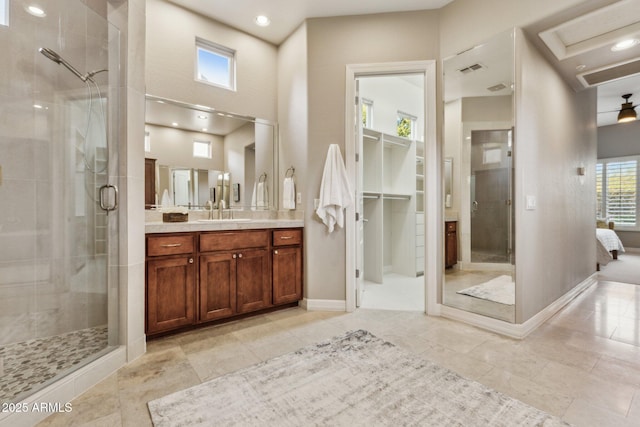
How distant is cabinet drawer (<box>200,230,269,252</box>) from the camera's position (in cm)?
254

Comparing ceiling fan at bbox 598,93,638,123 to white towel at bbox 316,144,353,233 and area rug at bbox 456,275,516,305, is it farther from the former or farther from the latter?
white towel at bbox 316,144,353,233

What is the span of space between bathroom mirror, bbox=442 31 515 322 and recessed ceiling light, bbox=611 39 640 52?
3.57 ft

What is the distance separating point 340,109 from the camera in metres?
3.08

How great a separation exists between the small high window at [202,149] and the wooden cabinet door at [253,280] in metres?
1.22

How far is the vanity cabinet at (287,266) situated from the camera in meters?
2.98

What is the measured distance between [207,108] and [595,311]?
4743 millimetres

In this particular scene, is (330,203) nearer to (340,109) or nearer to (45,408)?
(340,109)

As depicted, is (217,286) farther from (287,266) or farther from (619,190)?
(619,190)

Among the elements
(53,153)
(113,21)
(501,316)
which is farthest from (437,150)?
(53,153)

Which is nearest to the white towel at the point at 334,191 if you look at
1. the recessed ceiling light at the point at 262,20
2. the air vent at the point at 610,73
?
the recessed ceiling light at the point at 262,20

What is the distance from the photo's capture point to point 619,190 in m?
6.94

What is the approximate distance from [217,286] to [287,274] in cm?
75

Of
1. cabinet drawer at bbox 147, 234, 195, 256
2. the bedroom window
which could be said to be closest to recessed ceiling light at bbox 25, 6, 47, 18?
cabinet drawer at bbox 147, 234, 195, 256

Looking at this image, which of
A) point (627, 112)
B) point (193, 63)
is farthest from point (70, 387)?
point (627, 112)
